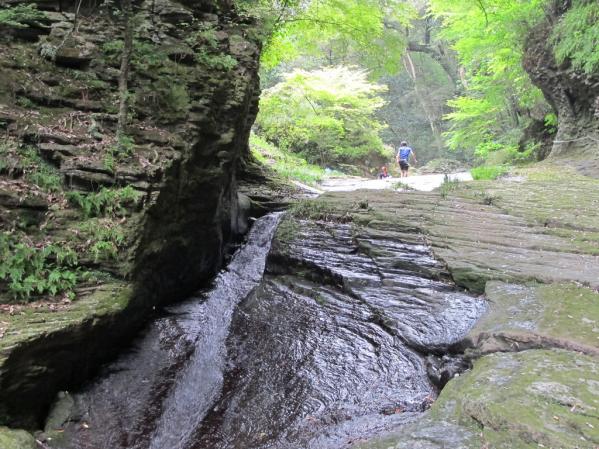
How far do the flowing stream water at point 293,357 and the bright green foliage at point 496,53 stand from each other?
295 inches

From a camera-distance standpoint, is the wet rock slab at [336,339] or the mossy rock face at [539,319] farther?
the wet rock slab at [336,339]

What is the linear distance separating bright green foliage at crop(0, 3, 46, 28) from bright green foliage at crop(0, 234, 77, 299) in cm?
338

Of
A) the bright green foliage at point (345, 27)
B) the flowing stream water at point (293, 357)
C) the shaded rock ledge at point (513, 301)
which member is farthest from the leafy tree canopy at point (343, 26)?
the flowing stream water at point (293, 357)

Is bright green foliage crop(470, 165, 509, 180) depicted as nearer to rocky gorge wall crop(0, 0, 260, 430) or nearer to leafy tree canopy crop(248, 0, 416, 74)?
leafy tree canopy crop(248, 0, 416, 74)

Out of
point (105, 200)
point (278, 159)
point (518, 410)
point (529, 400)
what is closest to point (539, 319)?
point (529, 400)

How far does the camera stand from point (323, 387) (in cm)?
503

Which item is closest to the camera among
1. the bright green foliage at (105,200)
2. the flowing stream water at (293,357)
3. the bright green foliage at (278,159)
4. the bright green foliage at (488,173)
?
the flowing stream water at (293,357)

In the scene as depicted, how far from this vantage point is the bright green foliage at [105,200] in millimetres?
5500

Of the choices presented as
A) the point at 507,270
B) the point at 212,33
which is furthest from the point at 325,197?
the point at 507,270

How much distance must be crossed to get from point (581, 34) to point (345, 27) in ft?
18.8

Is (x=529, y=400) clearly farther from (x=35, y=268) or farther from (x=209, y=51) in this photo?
(x=209, y=51)

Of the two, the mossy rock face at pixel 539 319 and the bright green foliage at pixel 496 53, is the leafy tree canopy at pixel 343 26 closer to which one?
the bright green foliage at pixel 496 53

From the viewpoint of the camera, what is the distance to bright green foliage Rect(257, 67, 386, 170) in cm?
2219

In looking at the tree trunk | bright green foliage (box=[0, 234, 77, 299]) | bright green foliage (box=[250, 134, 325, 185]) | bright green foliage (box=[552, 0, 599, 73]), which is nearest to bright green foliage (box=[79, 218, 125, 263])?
bright green foliage (box=[0, 234, 77, 299])
